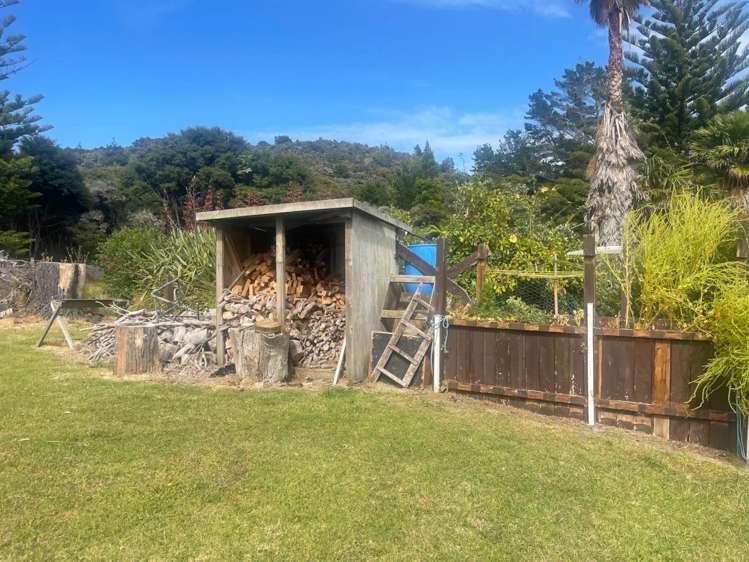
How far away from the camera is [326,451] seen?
155 inches

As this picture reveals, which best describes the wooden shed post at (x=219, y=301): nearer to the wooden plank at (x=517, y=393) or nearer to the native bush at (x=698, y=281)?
the wooden plank at (x=517, y=393)

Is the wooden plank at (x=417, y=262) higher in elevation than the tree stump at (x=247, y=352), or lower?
higher

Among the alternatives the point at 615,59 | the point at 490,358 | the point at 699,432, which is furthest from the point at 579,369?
the point at 615,59

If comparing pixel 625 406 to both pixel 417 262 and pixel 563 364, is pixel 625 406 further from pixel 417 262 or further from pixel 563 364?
pixel 417 262

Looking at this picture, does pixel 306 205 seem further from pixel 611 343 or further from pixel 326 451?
pixel 611 343

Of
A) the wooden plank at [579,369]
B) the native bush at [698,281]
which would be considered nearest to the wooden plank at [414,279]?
the wooden plank at [579,369]

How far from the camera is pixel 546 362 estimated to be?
16.7ft

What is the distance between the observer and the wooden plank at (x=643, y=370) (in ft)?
14.9

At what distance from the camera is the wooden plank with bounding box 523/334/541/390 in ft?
16.9

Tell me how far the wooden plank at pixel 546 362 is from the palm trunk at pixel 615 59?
10230 millimetres

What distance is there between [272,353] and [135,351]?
6.08 ft

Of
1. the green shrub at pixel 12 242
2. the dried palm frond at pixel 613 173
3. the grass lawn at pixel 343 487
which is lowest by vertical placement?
the grass lawn at pixel 343 487

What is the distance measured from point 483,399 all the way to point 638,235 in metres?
2.29

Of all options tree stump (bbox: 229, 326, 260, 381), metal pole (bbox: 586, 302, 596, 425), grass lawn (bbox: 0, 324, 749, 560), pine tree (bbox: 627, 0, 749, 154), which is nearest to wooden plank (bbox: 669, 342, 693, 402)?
grass lawn (bbox: 0, 324, 749, 560)
